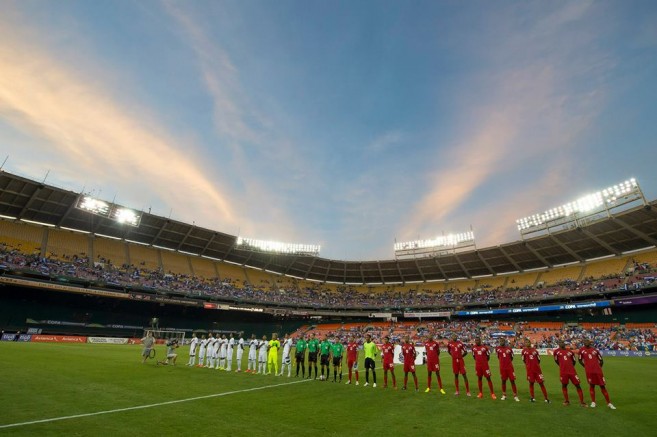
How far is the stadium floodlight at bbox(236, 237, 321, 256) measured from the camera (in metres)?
63.6

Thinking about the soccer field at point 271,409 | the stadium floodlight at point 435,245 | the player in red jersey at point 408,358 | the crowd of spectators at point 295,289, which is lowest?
the soccer field at point 271,409

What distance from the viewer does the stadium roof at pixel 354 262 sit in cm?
4481

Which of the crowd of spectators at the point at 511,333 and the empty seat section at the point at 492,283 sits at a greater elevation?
the empty seat section at the point at 492,283

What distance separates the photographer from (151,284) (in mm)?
49719

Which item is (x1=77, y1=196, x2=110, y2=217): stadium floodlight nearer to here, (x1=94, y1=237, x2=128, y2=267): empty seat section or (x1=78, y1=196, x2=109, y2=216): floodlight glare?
(x1=78, y1=196, x2=109, y2=216): floodlight glare

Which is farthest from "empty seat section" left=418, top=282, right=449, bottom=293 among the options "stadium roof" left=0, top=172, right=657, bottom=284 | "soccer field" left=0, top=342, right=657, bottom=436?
"soccer field" left=0, top=342, right=657, bottom=436

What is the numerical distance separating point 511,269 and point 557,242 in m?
10.6

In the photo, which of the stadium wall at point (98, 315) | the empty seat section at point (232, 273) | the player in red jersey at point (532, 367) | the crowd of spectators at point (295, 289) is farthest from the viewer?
the empty seat section at point (232, 273)

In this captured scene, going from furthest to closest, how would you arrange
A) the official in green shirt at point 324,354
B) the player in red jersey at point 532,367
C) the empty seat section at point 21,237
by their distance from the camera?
the empty seat section at point 21,237 < the official in green shirt at point 324,354 < the player in red jersey at point 532,367

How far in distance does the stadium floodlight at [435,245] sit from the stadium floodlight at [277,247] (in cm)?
1741

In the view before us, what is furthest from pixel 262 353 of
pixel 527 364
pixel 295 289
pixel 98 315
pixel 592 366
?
pixel 295 289

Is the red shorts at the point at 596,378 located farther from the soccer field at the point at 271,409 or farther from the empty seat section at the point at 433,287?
the empty seat section at the point at 433,287

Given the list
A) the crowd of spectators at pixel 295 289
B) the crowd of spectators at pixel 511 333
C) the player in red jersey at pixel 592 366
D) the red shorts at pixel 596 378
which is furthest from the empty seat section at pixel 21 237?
the red shorts at pixel 596 378

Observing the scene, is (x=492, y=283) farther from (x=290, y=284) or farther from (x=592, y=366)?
(x=592, y=366)
